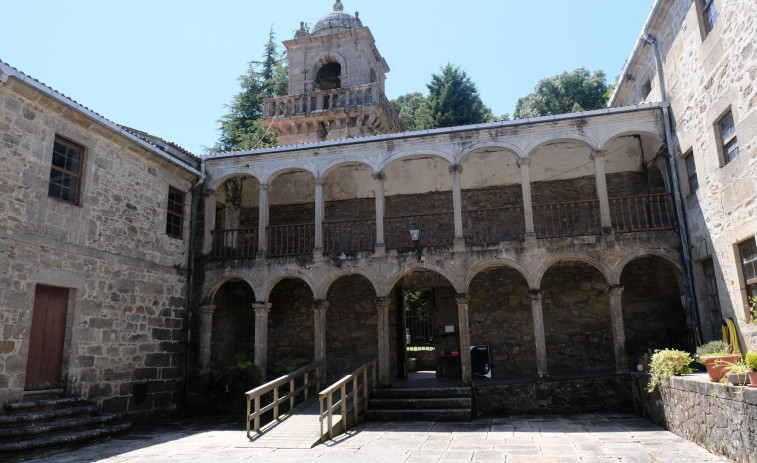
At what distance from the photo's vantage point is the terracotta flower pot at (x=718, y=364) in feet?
22.2

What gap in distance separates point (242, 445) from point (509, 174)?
9.59m

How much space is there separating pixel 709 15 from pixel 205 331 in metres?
12.1

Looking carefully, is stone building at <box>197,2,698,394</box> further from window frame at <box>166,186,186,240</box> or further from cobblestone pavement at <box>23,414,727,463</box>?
cobblestone pavement at <box>23,414,727,463</box>

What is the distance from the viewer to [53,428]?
8414 mm

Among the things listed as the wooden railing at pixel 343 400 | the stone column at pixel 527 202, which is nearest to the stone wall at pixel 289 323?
the wooden railing at pixel 343 400

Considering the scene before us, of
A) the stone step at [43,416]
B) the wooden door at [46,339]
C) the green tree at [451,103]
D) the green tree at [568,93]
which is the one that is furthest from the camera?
the green tree at [568,93]

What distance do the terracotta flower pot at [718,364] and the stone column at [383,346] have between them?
20.9ft

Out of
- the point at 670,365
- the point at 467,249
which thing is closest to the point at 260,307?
the point at 467,249

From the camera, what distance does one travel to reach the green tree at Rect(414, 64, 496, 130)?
2383 centimetres

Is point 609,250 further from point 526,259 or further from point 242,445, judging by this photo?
point 242,445

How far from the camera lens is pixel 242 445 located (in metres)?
8.30

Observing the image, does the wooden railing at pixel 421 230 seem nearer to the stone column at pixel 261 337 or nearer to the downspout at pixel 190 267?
the stone column at pixel 261 337

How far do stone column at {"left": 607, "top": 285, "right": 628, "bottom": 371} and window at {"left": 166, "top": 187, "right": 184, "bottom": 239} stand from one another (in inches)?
392

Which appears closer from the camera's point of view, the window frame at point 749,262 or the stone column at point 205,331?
the window frame at point 749,262
